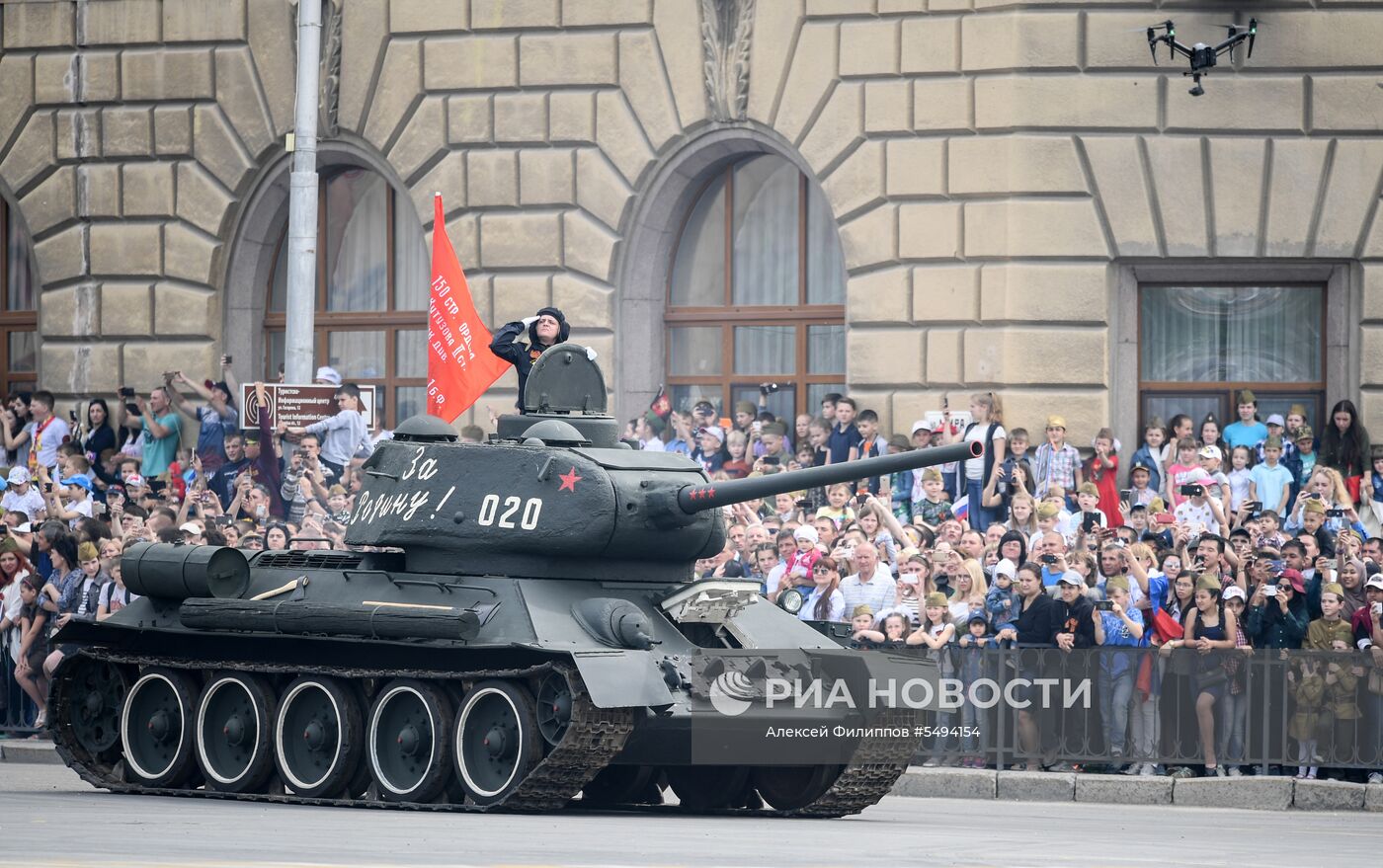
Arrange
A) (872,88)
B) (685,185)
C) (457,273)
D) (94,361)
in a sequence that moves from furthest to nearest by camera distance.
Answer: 1. (94,361)
2. (685,185)
3. (872,88)
4. (457,273)

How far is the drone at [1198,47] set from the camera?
21812 mm

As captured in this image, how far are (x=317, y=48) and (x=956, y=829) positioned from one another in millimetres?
12083

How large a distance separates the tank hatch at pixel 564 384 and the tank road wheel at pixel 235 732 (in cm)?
254

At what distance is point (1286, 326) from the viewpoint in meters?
23.2

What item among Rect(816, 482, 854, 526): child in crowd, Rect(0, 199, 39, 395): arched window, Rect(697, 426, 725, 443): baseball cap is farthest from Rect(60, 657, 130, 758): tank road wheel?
Rect(0, 199, 39, 395): arched window

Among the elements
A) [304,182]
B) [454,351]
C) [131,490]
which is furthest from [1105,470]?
[131,490]

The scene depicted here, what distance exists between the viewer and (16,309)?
94.2 feet

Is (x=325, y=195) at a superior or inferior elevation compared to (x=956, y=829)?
superior

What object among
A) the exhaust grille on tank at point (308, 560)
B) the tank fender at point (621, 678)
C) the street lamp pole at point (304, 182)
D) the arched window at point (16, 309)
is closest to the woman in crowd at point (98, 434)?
the arched window at point (16, 309)

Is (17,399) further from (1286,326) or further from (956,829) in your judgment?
(956,829)

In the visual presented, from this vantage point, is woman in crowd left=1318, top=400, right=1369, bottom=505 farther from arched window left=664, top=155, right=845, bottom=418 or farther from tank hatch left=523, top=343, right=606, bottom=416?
tank hatch left=523, top=343, right=606, bottom=416

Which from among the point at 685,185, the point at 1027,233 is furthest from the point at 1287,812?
the point at 685,185

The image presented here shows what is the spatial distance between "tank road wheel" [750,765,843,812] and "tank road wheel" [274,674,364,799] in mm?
2609

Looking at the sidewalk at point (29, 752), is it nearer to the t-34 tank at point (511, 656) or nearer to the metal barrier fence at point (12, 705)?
the metal barrier fence at point (12, 705)
